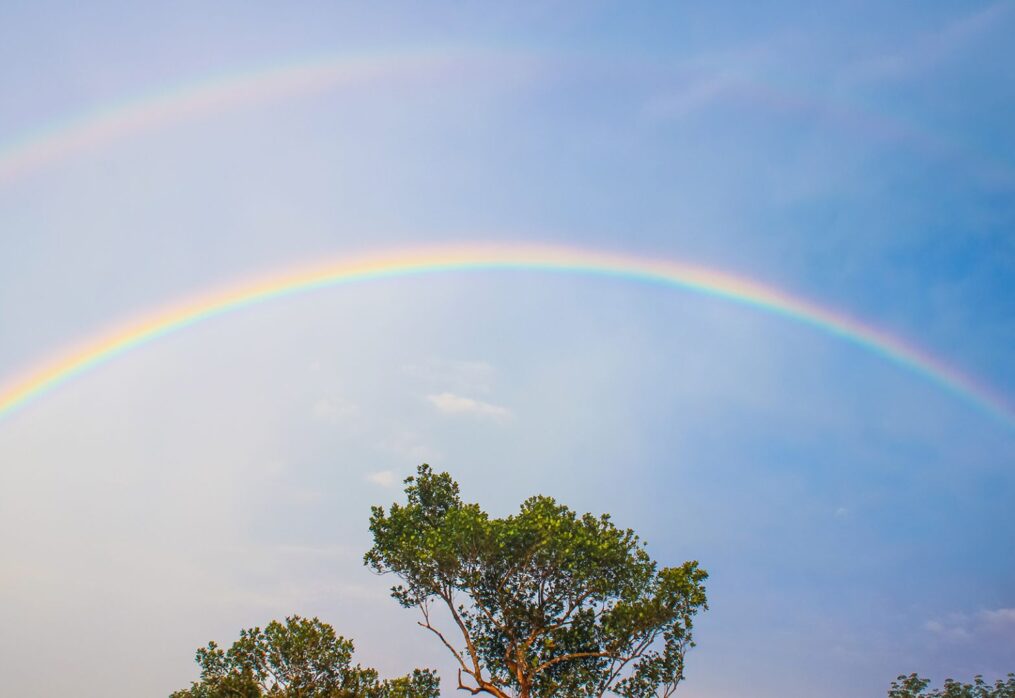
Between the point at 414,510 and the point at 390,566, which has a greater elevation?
the point at 414,510

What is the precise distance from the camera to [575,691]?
39.6 meters

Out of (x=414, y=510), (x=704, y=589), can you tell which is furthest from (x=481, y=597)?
(x=704, y=589)

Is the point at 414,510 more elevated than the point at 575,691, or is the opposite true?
the point at 414,510

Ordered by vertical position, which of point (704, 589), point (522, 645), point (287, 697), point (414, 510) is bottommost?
point (287, 697)

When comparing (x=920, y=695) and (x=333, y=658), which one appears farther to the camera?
(x=920, y=695)

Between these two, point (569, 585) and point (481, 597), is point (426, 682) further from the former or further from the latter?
point (569, 585)

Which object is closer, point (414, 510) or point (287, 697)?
point (287, 697)

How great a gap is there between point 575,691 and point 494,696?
14.9 feet

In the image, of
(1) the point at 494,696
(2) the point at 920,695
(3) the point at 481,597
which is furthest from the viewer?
(2) the point at 920,695

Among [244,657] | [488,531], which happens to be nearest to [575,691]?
[488,531]

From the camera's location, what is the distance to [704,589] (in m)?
38.3

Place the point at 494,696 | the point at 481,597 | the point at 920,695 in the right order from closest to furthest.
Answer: the point at 494,696 < the point at 481,597 < the point at 920,695

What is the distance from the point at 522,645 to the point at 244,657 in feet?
48.0

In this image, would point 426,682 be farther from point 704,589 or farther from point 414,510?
point 704,589
